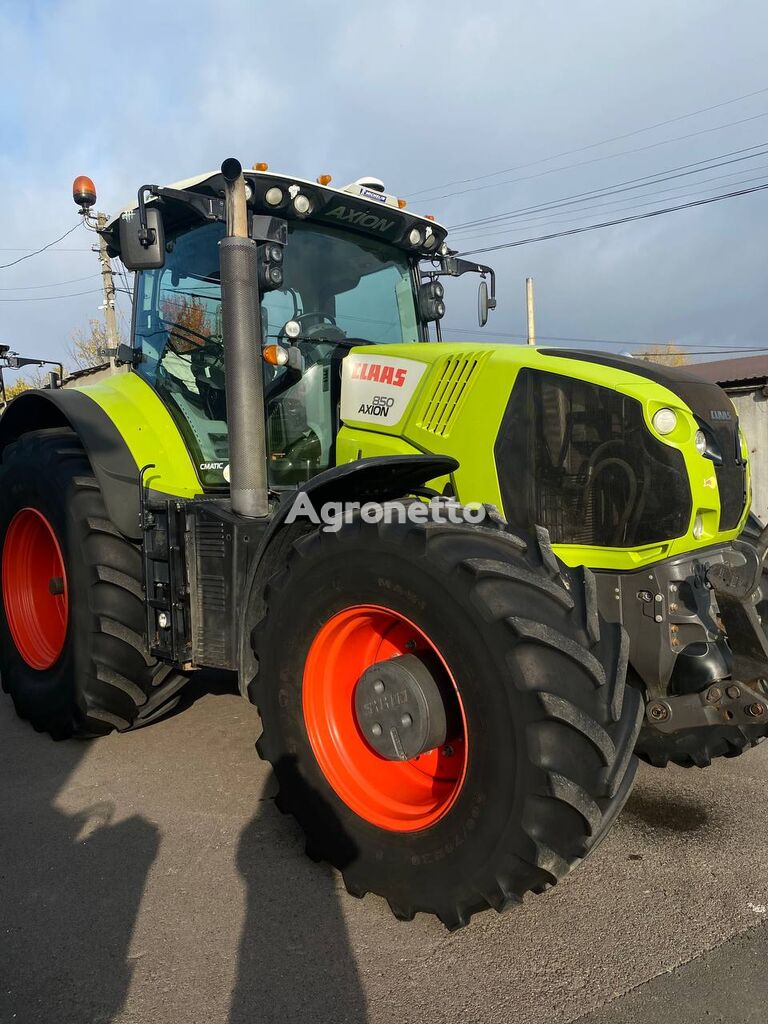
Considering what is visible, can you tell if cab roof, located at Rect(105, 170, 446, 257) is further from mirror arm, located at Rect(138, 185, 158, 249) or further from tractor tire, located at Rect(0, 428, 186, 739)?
tractor tire, located at Rect(0, 428, 186, 739)

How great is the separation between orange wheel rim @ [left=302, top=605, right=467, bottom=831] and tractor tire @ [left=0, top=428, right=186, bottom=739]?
137cm

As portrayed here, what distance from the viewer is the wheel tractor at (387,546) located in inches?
91.4

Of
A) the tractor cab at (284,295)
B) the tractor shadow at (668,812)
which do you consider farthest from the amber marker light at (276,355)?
the tractor shadow at (668,812)

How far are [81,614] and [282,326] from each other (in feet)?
5.65

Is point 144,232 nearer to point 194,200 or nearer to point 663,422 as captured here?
point 194,200

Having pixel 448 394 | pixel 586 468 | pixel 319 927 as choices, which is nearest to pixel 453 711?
pixel 319 927

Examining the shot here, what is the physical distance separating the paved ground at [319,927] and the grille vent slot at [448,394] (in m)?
1.77

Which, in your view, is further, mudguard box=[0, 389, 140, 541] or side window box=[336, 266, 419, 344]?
side window box=[336, 266, 419, 344]

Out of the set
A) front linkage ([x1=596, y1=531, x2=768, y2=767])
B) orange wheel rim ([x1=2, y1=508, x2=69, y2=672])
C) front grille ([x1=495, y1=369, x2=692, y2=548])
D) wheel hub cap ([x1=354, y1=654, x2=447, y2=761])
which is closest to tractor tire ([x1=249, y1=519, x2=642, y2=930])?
wheel hub cap ([x1=354, y1=654, x2=447, y2=761])

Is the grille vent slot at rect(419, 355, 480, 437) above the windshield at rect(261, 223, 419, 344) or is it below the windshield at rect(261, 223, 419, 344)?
below

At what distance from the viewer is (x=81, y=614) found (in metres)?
3.88

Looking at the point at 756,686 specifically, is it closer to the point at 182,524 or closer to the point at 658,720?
the point at 658,720

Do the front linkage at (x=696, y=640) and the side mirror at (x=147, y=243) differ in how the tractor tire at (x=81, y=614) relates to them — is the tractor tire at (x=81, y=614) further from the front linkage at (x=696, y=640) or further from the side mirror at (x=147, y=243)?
the front linkage at (x=696, y=640)

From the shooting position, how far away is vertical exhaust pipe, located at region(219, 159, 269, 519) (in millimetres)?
3301
